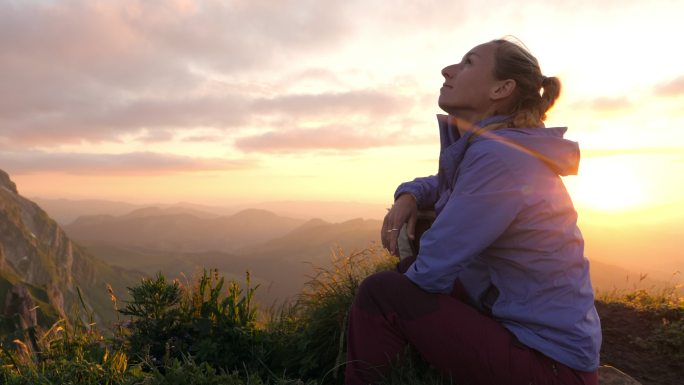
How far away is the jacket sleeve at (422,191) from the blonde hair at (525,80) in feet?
3.26

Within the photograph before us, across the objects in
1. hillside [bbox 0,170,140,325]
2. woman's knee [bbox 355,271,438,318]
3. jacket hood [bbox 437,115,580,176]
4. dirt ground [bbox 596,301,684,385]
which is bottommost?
hillside [bbox 0,170,140,325]

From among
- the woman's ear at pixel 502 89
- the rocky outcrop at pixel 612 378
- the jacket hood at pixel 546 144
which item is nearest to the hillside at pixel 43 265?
the rocky outcrop at pixel 612 378

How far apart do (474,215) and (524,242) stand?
35 centimetres

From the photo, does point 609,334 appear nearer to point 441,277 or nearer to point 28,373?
point 441,277

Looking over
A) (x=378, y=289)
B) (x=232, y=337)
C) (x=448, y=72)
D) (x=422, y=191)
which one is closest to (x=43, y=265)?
(x=232, y=337)

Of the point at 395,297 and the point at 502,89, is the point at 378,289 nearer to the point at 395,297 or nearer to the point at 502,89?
the point at 395,297

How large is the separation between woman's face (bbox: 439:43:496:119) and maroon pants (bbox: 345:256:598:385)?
121 cm

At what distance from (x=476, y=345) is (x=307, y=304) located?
97.4 inches

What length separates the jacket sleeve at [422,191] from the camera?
3842 millimetres

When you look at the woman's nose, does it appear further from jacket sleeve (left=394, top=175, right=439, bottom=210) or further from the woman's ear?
jacket sleeve (left=394, top=175, right=439, bottom=210)

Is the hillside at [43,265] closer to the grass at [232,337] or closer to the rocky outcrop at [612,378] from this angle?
the grass at [232,337]

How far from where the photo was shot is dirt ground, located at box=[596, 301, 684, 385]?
180 inches

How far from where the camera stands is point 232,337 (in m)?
4.60

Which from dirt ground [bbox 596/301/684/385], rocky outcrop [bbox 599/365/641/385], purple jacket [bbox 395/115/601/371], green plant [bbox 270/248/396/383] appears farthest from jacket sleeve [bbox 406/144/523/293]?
dirt ground [bbox 596/301/684/385]
